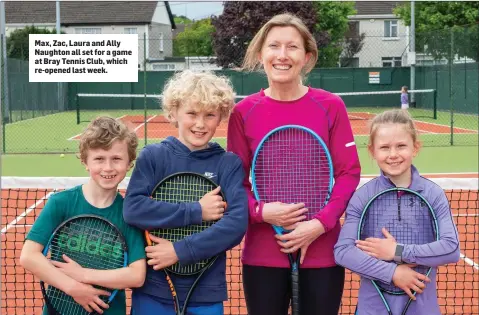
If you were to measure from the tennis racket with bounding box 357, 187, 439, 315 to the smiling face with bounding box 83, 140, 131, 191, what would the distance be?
0.82m

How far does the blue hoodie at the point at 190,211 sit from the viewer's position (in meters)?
2.21

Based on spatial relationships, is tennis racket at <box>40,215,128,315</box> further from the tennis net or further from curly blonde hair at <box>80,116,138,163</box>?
the tennis net

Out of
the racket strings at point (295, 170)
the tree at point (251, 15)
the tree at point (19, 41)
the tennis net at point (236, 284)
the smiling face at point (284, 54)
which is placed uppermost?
the tree at point (251, 15)

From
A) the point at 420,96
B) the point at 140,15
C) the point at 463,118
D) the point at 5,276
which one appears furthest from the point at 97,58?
the point at 140,15

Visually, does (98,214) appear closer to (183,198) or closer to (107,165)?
(107,165)

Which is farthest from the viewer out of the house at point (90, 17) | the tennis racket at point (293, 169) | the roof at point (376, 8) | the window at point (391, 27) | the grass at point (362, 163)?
the roof at point (376, 8)

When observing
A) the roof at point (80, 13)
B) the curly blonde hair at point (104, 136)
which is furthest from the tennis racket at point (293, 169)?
the roof at point (80, 13)

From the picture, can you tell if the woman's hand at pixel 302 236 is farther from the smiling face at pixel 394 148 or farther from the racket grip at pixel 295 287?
the smiling face at pixel 394 148

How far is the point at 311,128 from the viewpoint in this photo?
242 cm

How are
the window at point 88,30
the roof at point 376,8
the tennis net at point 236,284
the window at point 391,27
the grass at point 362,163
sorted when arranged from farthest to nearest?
the roof at point 376,8
the window at point 391,27
the window at point 88,30
the grass at point 362,163
the tennis net at point 236,284

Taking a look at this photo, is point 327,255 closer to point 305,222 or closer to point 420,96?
point 305,222

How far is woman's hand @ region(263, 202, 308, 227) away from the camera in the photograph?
2.32 meters

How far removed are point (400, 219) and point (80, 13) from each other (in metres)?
35.5

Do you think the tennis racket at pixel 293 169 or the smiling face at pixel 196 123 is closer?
the smiling face at pixel 196 123
